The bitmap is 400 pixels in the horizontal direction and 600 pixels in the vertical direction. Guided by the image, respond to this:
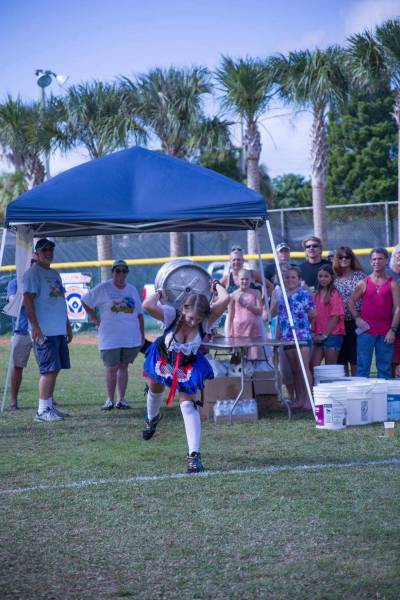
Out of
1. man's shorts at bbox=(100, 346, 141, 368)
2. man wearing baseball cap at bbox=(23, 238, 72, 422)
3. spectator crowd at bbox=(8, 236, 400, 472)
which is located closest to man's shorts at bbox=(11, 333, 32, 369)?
spectator crowd at bbox=(8, 236, 400, 472)

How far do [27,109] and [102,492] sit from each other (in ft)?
75.8

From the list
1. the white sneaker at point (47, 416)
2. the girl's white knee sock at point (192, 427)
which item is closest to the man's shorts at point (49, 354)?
the white sneaker at point (47, 416)

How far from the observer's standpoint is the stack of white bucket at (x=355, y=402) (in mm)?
9094

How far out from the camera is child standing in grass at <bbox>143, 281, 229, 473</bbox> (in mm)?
7238

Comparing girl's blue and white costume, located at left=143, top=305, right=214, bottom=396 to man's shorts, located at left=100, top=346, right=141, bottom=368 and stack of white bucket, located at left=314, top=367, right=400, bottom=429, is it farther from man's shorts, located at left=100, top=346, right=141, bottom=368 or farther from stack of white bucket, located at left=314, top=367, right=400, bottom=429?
man's shorts, located at left=100, top=346, right=141, bottom=368

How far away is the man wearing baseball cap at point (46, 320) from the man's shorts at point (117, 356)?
592mm

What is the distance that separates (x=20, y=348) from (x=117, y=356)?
49.6 inches

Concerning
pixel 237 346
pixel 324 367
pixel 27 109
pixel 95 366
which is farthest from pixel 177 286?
pixel 27 109

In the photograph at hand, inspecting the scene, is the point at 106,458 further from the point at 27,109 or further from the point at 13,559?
the point at 27,109

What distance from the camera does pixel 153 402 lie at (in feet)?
27.0

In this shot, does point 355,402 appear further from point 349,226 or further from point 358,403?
point 349,226

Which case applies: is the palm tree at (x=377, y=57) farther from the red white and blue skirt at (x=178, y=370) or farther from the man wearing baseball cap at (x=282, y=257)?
the red white and blue skirt at (x=178, y=370)

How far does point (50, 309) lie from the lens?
10.2m

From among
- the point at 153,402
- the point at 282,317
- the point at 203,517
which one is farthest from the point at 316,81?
the point at 203,517
